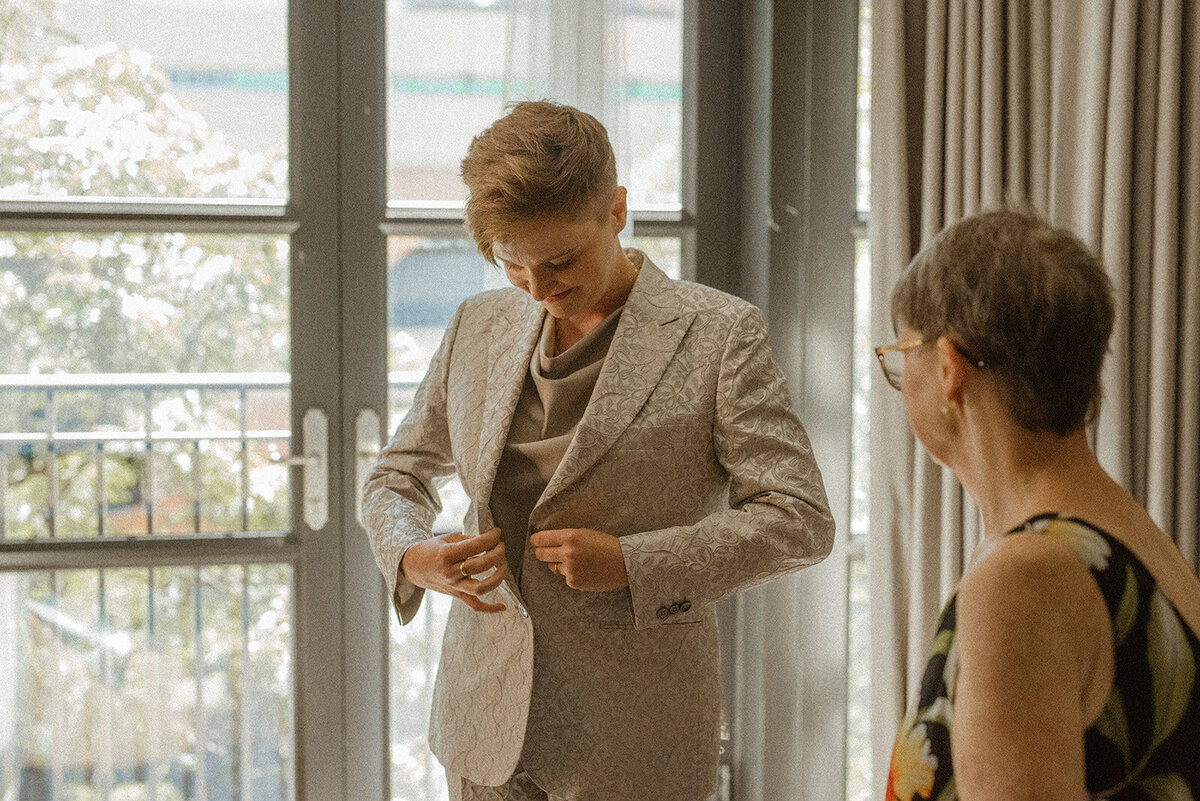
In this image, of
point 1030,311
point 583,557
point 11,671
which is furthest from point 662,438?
point 11,671

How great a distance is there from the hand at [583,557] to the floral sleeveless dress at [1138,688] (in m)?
0.55

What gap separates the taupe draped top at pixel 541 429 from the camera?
1.45m

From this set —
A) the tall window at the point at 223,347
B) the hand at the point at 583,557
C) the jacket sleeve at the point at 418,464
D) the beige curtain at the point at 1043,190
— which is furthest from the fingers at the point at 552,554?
the tall window at the point at 223,347

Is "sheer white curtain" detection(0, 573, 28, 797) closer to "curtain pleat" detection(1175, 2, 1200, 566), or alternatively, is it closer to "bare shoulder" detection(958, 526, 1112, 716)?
"bare shoulder" detection(958, 526, 1112, 716)

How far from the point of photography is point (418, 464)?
1.62 m

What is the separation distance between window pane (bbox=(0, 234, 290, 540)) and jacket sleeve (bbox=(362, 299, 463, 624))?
0.85 metres

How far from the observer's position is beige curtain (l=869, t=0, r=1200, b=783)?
1.54 meters

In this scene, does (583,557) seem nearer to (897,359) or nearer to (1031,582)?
(897,359)

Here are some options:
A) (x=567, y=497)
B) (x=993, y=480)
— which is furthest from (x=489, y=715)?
(x=993, y=480)

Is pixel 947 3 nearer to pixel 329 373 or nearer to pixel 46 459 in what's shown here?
pixel 329 373

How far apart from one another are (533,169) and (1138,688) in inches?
35.3

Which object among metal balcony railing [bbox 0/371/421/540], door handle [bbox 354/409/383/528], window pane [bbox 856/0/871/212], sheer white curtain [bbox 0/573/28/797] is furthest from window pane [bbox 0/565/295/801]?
window pane [bbox 856/0/871/212]

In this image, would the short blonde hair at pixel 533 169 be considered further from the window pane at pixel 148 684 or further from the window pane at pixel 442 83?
the window pane at pixel 148 684

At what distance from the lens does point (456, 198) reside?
2.42 m
